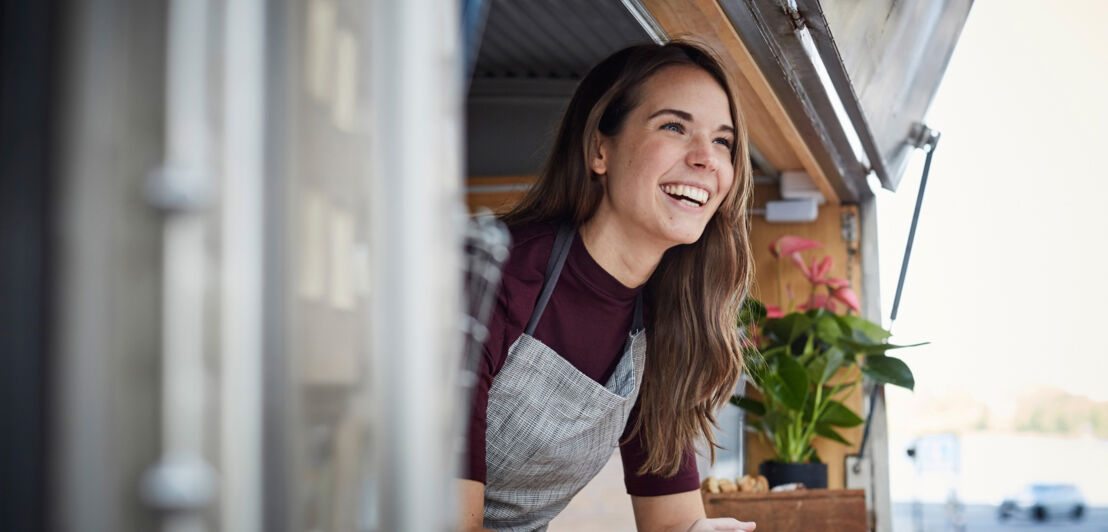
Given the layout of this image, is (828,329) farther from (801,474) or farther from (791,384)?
(801,474)

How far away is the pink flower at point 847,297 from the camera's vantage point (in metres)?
2.01

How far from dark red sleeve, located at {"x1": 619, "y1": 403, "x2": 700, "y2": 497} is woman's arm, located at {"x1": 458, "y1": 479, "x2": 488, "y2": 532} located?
1.16 ft

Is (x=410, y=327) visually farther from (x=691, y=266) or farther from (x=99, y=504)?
(x=691, y=266)

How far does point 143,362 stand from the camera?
0.86 ft

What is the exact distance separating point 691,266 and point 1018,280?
2.66 metres

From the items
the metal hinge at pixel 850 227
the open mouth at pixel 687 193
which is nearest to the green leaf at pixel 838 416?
the metal hinge at pixel 850 227

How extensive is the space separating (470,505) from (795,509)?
2.75ft

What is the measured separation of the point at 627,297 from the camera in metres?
1.15

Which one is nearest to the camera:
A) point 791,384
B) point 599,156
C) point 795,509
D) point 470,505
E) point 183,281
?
point 183,281

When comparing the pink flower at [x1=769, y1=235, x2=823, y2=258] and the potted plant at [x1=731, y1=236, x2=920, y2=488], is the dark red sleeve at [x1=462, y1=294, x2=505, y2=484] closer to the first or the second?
the potted plant at [x1=731, y1=236, x2=920, y2=488]

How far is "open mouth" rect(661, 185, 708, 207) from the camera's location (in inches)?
43.2

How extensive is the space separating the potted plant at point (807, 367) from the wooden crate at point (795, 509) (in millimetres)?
280

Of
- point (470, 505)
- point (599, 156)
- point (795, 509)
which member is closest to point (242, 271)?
point (470, 505)

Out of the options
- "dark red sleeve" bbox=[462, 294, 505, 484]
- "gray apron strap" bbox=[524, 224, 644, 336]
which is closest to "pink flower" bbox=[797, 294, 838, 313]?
"gray apron strap" bbox=[524, 224, 644, 336]
